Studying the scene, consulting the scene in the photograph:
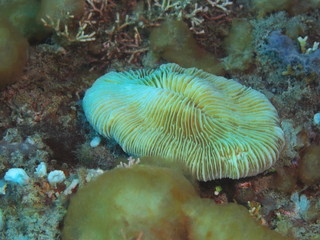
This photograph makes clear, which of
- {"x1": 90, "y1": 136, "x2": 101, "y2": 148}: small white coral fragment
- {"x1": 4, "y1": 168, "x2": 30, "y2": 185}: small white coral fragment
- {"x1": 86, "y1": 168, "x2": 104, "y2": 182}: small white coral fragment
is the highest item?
{"x1": 86, "y1": 168, "x2": 104, "y2": 182}: small white coral fragment

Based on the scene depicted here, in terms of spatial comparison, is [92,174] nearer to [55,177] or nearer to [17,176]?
[55,177]

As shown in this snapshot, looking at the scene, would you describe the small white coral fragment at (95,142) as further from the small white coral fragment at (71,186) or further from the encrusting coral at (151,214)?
the encrusting coral at (151,214)

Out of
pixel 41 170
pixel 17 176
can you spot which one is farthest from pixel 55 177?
pixel 17 176

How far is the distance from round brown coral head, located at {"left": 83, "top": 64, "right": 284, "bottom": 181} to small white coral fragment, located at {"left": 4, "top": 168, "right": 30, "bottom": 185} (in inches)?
36.8

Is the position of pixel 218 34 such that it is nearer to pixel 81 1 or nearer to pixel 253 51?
pixel 253 51

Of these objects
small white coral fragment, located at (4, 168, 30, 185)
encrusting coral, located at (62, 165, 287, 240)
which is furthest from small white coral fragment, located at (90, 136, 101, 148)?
encrusting coral, located at (62, 165, 287, 240)

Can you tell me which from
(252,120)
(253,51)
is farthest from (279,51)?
(252,120)

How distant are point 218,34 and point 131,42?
119cm

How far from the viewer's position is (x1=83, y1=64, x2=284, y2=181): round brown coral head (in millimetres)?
3396

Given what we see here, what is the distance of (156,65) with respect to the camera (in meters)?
4.59

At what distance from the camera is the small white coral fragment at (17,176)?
10.6 ft

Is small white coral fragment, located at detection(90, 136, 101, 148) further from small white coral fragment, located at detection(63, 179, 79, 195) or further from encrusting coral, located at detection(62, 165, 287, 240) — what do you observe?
encrusting coral, located at detection(62, 165, 287, 240)

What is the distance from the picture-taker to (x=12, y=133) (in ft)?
13.1

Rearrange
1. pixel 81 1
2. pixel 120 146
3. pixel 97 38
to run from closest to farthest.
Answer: pixel 120 146
pixel 81 1
pixel 97 38
